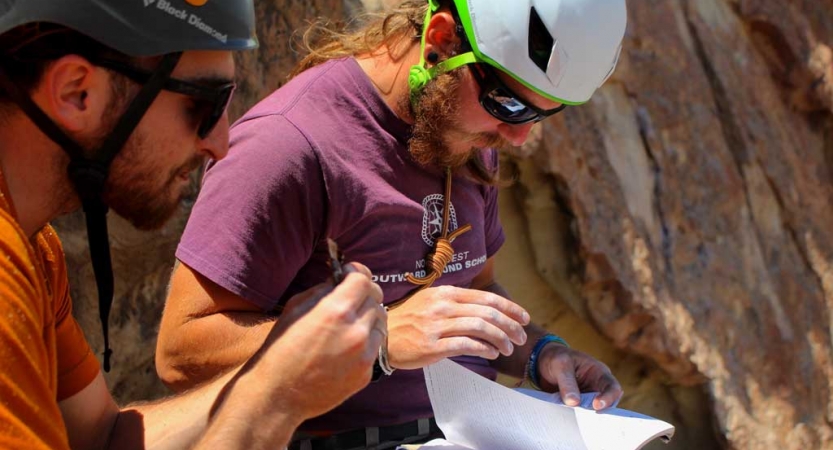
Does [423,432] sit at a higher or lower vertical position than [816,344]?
higher

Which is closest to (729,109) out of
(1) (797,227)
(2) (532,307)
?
(1) (797,227)

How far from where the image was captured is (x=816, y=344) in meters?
4.81

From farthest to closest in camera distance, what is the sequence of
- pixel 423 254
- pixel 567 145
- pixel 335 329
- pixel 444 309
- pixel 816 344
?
pixel 816 344
pixel 567 145
pixel 423 254
pixel 444 309
pixel 335 329

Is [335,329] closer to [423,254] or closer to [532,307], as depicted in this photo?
[423,254]

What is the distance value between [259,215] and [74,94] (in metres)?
0.58

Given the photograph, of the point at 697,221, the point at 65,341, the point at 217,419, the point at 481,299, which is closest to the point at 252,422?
the point at 217,419

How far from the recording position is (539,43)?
2172 millimetres

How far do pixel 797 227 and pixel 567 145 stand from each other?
1.83 m

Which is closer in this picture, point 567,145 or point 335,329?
point 335,329

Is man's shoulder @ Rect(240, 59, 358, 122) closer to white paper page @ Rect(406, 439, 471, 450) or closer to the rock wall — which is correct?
white paper page @ Rect(406, 439, 471, 450)

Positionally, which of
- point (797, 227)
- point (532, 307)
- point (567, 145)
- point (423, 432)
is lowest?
point (797, 227)

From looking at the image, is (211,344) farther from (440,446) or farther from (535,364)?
(535,364)

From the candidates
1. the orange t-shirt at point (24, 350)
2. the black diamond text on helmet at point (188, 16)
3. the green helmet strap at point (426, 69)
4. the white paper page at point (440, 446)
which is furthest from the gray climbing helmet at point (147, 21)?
the white paper page at point (440, 446)

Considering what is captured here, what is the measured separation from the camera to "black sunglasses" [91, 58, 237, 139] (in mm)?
1472
